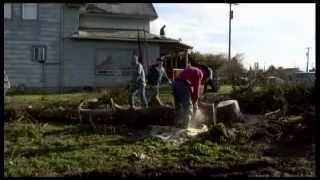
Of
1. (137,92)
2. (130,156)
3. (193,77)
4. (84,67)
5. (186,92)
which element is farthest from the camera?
(84,67)

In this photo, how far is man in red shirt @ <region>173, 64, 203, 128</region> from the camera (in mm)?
14047

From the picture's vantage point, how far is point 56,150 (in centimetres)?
1214

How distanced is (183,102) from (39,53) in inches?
792

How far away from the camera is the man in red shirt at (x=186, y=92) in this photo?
46.1 ft

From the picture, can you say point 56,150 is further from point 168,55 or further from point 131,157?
point 168,55

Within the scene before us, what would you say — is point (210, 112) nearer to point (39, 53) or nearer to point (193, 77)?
point (193, 77)

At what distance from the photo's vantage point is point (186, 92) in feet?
46.3

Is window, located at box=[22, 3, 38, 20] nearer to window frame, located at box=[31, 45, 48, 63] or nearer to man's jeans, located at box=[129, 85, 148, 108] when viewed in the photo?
window frame, located at box=[31, 45, 48, 63]

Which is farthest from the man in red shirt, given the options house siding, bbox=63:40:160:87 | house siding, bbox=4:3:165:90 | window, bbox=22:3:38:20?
window, bbox=22:3:38:20

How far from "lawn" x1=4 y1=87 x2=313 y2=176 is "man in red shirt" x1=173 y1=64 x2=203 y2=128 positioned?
93 centimetres

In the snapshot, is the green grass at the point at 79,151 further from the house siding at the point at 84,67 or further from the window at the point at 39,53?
the house siding at the point at 84,67

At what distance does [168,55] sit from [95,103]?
17.5 meters

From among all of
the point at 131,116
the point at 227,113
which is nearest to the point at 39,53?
the point at 131,116
